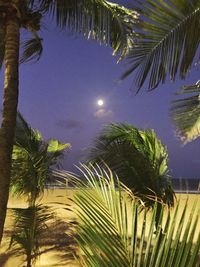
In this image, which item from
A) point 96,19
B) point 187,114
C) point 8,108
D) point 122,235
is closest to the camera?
point 122,235

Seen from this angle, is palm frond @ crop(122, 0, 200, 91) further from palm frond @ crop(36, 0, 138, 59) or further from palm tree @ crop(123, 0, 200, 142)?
palm frond @ crop(36, 0, 138, 59)

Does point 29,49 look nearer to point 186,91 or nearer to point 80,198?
point 186,91

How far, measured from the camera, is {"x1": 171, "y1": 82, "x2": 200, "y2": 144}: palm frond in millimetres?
3809

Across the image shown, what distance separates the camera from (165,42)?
296 cm

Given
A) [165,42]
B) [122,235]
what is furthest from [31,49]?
[122,235]

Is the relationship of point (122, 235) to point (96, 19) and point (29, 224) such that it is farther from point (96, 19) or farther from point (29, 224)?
point (96, 19)

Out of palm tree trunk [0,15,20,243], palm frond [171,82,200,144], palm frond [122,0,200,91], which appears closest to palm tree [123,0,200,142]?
palm frond [122,0,200,91]

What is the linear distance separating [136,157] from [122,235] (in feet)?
13.2

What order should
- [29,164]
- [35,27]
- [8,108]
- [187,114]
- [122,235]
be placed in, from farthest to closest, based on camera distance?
[29,164]
[35,27]
[8,108]
[187,114]
[122,235]

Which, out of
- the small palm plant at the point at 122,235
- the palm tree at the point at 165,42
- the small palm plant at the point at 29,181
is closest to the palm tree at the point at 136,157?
the small palm plant at the point at 29,181

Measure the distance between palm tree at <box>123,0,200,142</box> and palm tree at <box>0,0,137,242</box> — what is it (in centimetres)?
183

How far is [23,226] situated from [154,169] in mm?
2024

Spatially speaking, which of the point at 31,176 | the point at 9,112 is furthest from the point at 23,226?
the point at 9,112

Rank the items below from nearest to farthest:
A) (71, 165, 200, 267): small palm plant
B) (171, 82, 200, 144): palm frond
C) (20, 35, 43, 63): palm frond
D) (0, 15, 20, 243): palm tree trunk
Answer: (71, 165, 200, 267): small palm plant → (171, 82, 200, 144): palm frond → (0, 15, 20, 243): palm tree trunk → (20, 35, 43, 63): palm frond
